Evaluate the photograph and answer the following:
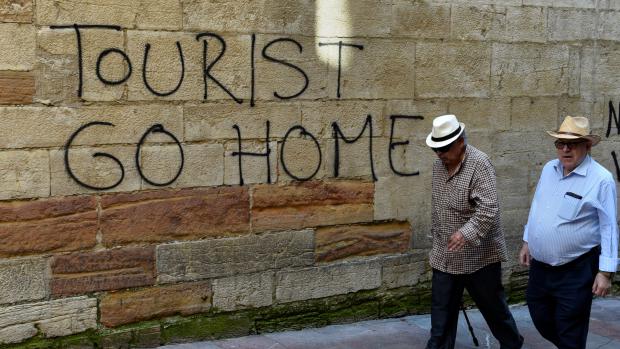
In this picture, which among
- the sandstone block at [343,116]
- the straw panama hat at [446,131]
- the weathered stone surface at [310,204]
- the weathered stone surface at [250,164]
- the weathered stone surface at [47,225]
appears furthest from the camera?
the sandstone block at [343,116]

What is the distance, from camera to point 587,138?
4.96 meters

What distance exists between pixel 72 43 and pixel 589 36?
4423 mm

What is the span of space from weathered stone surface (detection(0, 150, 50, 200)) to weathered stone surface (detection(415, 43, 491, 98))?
2882mm

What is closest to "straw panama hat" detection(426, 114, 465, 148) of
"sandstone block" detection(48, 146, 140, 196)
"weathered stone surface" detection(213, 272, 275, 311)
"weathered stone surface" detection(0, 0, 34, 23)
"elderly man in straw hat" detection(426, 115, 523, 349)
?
"elderly man in straw hat" detection(426, 115, 523, 349)

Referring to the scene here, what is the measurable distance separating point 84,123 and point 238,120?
3.51ft

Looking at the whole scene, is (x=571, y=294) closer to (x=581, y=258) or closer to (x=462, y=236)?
(x=581, y=258)

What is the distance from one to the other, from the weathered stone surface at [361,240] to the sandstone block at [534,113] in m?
1.35

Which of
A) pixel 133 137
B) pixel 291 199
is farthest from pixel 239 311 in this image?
pixel 133 137

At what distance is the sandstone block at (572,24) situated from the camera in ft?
22.7

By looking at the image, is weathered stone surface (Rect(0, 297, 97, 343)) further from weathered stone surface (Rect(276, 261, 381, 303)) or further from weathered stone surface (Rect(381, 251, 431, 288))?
weathered stone surface (Rect(381, 251, 431, 288))

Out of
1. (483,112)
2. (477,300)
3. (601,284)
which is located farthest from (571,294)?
(483,112)

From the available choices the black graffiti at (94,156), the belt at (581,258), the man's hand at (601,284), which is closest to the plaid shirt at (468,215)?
the belt at (581,258)

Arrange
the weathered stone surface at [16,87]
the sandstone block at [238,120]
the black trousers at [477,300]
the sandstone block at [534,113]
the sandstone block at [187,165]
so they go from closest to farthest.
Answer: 1. the weathered stone surface at [16,87]
2. the black trousers at [477,300]
3. the sandstone block at [187,165]
4. the sandstone block at [238,120]
5. the sandstone block at [534,113]

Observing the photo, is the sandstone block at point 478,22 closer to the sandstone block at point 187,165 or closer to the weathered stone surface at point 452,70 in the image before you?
the weathered stone surface at point 452,70
